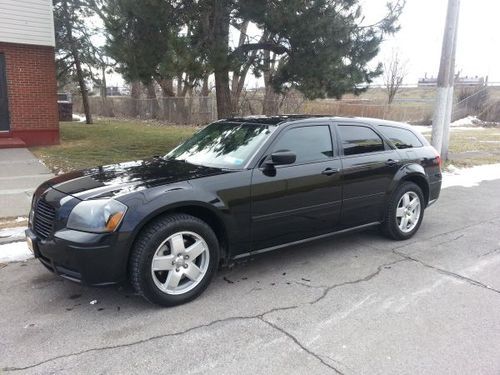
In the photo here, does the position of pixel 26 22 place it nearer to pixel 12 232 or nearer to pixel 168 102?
pixel 12 232

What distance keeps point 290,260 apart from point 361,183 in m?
1.18

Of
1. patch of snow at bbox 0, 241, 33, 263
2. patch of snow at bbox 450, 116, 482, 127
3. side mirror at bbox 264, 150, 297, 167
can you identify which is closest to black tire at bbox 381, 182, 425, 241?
side mirror at bbox 264, 150, 297, 167

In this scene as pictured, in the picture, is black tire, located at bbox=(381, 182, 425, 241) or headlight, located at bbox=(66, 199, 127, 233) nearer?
headlight, located at bbox=(66, 199, 127, 233)

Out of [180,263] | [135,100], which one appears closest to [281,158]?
[180,263]

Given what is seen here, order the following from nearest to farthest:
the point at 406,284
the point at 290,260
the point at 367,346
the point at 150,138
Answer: the point at 367,346 < the point at 406,284 < the point at 290,260 < the point at 150,138

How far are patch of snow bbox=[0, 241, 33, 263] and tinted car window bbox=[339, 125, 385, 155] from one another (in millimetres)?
3593

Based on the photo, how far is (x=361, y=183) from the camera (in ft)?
16.6

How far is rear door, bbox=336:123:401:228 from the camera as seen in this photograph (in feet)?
16.4

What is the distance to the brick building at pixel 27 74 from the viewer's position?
11.9 m

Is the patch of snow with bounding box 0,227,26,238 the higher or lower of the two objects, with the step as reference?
lower

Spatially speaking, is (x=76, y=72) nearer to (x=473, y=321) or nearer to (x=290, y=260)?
(x=290, y=260)

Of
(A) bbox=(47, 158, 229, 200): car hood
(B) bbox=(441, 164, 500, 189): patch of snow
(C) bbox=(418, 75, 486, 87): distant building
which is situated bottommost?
(B) bbox=(441, 164, 500, 189): patch of snow

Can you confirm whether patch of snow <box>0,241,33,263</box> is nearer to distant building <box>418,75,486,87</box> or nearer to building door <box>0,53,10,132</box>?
building door <box>0,53,10,132</box>

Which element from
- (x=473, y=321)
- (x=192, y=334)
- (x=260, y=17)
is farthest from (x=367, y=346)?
(x=260, y=17)
